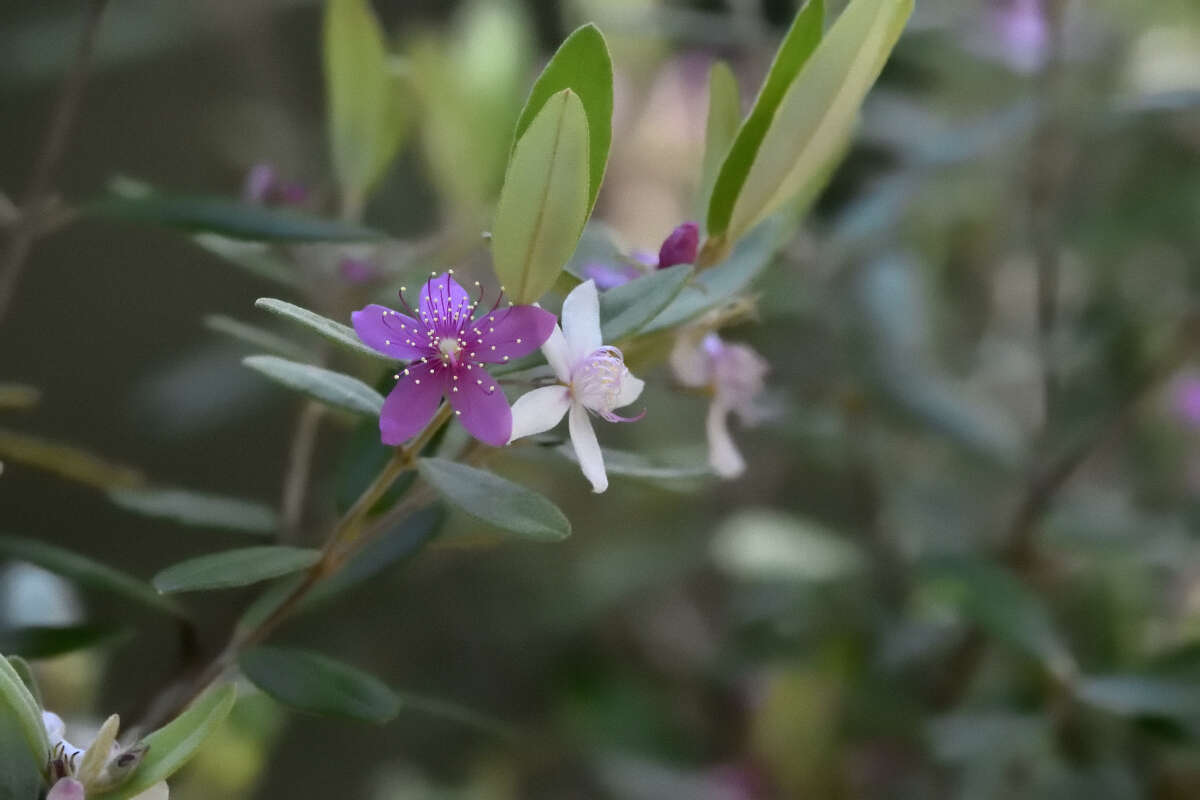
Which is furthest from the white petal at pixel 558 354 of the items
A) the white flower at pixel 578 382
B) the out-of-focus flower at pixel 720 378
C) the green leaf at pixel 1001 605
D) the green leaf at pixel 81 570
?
the green leaf at pixel 1001 605

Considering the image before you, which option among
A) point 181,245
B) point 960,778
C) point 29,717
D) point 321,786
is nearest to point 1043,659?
point 960,778

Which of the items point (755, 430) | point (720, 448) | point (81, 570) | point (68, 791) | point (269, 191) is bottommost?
point (68, 791)

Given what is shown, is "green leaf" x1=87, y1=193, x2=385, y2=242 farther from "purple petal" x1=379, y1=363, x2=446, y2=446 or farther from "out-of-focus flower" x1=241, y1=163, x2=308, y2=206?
"purple petal" x1=379, y1=363, x2=446, y2=446

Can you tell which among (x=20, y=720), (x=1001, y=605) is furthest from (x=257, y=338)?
(x=1001, y=605)

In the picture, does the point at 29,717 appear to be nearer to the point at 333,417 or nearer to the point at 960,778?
the point at 333,417

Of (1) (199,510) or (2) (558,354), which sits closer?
(2) (558,354)

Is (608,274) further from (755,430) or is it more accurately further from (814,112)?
(755,430)

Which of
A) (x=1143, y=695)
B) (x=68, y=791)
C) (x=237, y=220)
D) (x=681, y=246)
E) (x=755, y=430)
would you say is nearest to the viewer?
(x=68, y=791)
